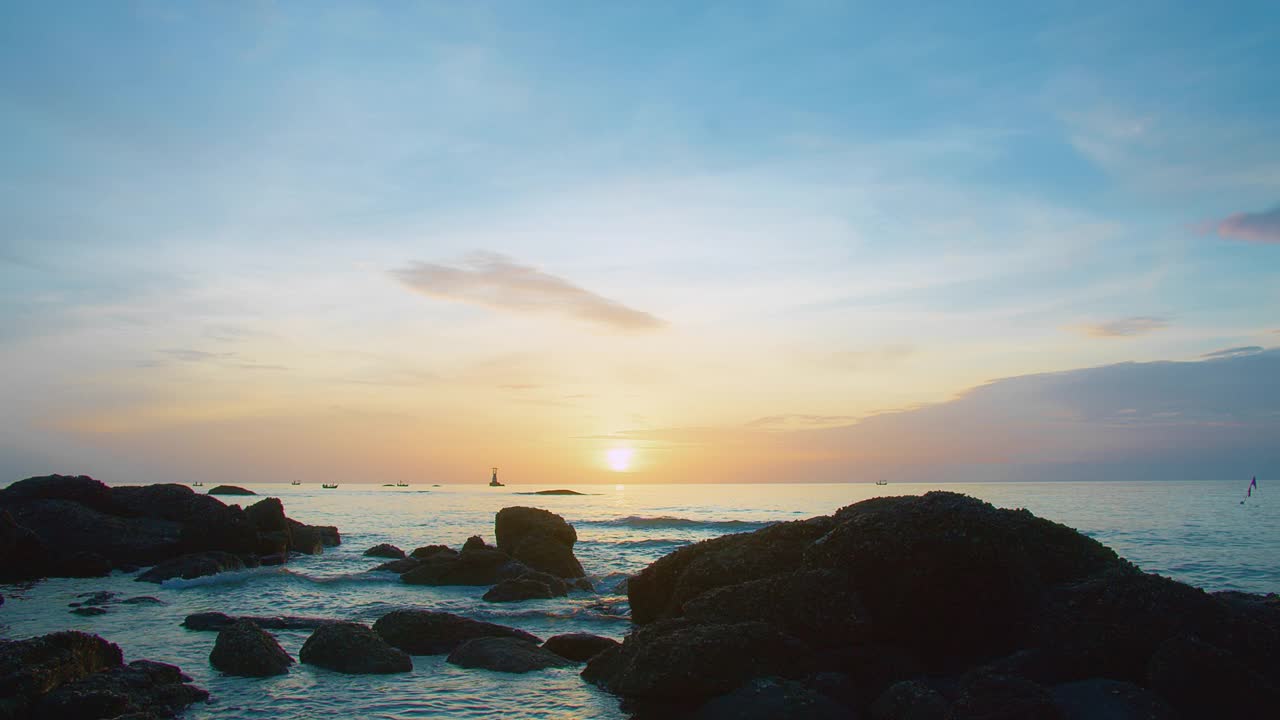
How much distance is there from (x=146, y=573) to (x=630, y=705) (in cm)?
2865

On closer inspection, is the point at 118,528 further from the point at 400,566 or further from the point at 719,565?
the point at 719,565

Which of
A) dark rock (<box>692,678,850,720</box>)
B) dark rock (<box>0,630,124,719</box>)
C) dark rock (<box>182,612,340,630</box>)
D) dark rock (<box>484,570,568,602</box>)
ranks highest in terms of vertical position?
dark rock (<box>0,630,124,719</box>)

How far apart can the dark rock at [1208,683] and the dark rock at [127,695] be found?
46.0 feet

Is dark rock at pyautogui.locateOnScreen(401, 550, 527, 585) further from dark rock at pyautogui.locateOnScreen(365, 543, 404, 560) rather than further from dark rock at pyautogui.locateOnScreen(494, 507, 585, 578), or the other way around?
dark rock at pyautogui.locateOnScreen(365, 543, 404, 560)

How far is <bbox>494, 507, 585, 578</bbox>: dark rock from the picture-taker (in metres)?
33.7

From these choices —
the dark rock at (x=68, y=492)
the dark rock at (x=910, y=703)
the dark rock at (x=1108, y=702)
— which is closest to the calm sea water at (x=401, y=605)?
the dark rock at (x=910, y=703)

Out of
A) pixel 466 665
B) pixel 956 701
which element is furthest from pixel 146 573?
pixel 956 701

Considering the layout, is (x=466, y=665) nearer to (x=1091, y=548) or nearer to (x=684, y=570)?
(x=684, y=570)

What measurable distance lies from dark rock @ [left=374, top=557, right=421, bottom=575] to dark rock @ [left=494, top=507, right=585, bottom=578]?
3976mm

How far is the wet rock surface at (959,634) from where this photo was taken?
10453 mm

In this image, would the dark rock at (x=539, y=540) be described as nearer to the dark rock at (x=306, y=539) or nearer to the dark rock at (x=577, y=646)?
the dark rock at (x=306, y=539)

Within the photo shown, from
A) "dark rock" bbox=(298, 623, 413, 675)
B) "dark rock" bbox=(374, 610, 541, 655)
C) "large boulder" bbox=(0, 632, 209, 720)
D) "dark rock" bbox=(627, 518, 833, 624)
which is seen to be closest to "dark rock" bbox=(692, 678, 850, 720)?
"dark rock" bbox=(627, 518, 833, 624)

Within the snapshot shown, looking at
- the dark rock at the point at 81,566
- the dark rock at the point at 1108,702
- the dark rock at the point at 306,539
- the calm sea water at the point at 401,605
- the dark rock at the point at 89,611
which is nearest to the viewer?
the dark rock at the point at 1108,702

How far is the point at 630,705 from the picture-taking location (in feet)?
42.1
